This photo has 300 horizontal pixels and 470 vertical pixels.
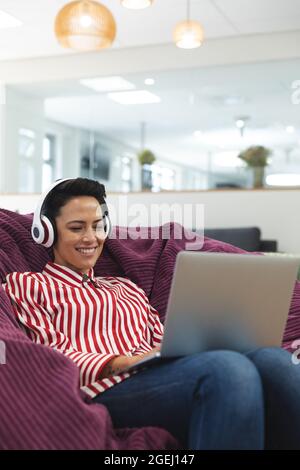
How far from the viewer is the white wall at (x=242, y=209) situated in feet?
15.5

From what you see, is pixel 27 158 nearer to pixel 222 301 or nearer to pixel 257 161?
pixel 257 161

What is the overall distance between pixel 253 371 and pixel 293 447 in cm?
24

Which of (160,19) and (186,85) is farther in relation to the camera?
(186,85)

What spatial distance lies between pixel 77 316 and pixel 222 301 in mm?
417

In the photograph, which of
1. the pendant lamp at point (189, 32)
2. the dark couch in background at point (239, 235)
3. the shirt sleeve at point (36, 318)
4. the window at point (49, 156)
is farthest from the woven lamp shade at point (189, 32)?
the window at point (49, 156)

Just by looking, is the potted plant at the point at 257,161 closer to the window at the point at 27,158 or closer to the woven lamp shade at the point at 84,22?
the woven lamp shade at the point at 84,22

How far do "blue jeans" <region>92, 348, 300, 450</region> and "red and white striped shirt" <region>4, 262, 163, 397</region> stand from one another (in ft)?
0.44

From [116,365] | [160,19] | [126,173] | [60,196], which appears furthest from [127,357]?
[126,173]

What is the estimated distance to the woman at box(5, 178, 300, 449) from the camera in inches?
48.9

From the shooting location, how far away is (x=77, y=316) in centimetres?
159

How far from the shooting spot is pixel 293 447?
1.40 m

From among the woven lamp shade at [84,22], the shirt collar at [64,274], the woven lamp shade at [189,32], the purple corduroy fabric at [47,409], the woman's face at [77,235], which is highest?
the woven lamp shade at [189,32]

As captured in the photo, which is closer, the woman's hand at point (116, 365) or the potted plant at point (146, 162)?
the woman's hand at point (116, 365)
